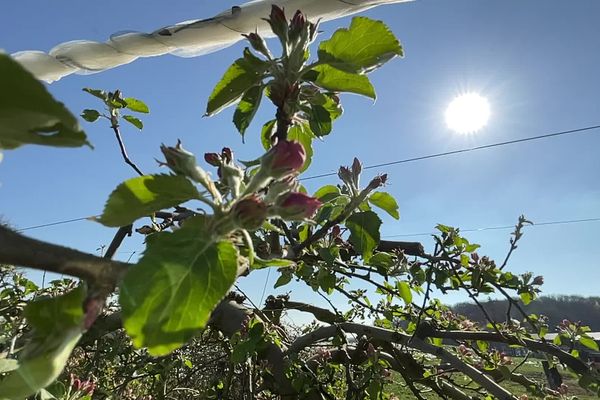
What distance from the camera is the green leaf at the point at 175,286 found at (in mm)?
434

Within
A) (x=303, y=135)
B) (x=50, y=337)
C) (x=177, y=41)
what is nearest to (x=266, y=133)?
(x=303, y=135)

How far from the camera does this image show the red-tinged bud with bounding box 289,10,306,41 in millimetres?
795

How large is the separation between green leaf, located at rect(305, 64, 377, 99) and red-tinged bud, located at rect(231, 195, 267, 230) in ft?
1.46

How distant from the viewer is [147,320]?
45cm

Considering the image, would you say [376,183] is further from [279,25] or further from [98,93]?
[98,93]

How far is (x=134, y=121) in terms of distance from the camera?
6.22 ft

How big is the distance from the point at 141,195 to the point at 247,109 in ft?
1.40

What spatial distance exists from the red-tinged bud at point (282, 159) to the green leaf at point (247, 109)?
37 centimetres

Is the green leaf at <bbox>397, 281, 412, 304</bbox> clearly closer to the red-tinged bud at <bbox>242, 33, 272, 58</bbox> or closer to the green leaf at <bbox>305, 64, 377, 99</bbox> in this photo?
the green leaf at <bbox>305, 64, 377, 99</bbox>

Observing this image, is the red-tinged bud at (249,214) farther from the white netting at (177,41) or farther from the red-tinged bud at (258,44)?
the white netting at (177,41)

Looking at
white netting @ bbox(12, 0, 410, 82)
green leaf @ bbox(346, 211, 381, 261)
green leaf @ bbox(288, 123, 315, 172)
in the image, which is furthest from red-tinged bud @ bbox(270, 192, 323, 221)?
white netting @ bbox(12, 0, 410, 82)

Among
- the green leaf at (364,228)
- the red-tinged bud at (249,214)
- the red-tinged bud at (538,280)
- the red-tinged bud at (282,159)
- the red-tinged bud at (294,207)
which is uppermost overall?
the red-tinged bud at (538,280)

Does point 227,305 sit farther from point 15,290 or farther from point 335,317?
point 15,290

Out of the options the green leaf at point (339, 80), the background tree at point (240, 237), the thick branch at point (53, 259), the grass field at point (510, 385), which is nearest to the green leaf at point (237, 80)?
the background tree at point (240, 237)
